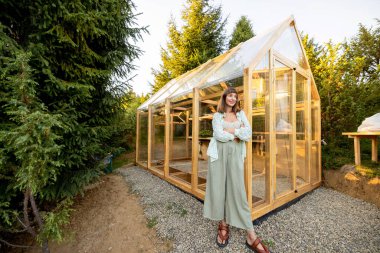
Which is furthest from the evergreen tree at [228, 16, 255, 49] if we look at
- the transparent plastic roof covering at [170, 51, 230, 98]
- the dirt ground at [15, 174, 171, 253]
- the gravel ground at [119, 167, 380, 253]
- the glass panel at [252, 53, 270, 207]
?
the dirt ground at [15, 174, 171, 253]

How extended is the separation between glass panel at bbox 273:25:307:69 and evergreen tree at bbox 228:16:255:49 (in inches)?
351

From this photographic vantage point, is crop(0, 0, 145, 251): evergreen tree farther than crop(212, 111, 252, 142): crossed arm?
No

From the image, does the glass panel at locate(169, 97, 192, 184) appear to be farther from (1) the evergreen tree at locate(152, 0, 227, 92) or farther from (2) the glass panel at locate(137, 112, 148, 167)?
(1) the evergreen tree at locate(152, 0, 227, 92)

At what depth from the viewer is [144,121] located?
6566 mm

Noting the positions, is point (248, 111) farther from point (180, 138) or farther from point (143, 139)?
point (143, 139)

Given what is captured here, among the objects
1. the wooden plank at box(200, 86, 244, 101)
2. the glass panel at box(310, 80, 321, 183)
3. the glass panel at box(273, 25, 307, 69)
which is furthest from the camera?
the glass panel at box(310, 80, 321, 183)

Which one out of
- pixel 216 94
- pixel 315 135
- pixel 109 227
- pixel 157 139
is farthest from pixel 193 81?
pixel 109 227

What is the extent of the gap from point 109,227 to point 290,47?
4.78m

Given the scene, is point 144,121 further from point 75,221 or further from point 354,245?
point 354,245

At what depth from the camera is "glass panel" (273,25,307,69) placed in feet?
10.9

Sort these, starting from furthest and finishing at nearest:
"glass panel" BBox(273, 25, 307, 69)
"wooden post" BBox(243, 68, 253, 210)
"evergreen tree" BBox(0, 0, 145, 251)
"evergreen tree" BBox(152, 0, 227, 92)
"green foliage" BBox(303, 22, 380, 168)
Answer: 1. "evergreen tree" BBox(152, 0, 227, 92)
2. "green foliage" BBox(303, 22, 380, 168)
3. "glass panel" BBox(273, 25, 307, 69)
4. "wooden post" BBox(243, 68, 253, 210)
5. "evergreen tree" BBox(0, 0, 145, 251)

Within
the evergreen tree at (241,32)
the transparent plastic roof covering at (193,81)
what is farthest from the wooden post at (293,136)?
the evergreen tree at (241,32)

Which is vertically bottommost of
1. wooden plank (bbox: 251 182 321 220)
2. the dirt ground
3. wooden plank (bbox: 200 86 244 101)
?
the dirt ground

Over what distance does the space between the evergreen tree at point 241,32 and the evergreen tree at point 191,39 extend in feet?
4.33
